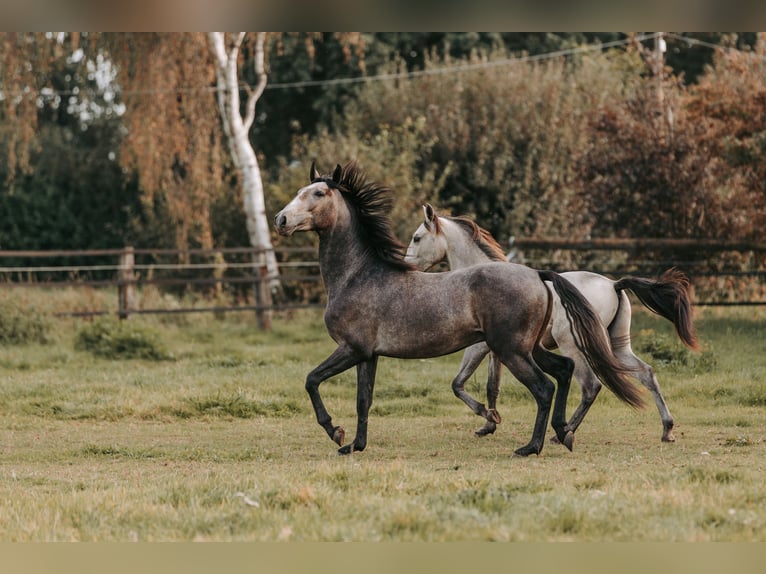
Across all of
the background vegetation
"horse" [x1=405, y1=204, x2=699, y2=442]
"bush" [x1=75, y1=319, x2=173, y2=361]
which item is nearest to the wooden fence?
the background vegetation

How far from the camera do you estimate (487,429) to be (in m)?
8.99

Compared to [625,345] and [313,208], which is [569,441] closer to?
[625,345]

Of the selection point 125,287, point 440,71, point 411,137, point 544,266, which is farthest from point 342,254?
point 440,71

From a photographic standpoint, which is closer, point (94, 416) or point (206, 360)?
point (94, 416)

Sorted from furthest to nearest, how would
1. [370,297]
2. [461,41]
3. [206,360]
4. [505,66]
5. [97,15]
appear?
[461,41] → [505,66] → [206,360] → [370,297] → [97,15]

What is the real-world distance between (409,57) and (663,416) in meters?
24.5

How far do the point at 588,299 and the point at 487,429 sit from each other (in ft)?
4.82

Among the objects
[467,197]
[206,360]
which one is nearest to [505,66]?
[467,197]

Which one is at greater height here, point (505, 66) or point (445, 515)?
point (505, 66)

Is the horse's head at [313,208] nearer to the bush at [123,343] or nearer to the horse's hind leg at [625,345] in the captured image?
the horse's hind leg at [625,345]

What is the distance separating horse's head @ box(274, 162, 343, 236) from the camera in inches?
301

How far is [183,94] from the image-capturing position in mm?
18688

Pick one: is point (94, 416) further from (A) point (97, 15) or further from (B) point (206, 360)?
(A) point (97, 15)

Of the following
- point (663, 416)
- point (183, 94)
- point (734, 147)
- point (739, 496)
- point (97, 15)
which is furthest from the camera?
point (183, 94)
